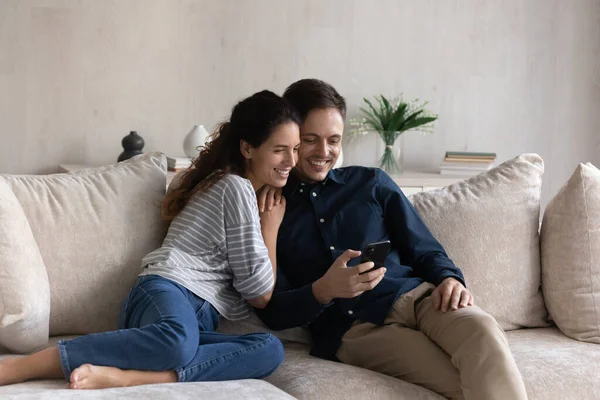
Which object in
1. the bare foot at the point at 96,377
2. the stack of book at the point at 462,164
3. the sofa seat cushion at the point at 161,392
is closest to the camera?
the sofa seat cushion at the point at 161,392

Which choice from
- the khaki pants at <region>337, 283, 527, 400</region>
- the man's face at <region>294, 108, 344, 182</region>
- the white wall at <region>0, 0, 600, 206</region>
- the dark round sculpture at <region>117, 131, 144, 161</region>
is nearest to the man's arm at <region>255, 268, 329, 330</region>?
the khaki pants at <region>337, 283, 527, 400</region>

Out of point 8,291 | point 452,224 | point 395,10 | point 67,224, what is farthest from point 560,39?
point 8,291

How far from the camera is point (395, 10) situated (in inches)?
167

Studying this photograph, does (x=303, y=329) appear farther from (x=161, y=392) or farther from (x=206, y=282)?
(x=161, y=392)

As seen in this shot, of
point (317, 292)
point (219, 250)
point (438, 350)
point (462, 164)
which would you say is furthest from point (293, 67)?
point (438, 350)

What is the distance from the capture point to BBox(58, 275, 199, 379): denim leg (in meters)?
1.96

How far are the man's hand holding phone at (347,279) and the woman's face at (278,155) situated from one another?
33 centimetres

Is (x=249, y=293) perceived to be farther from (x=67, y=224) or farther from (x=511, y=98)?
(x=511, y=98)

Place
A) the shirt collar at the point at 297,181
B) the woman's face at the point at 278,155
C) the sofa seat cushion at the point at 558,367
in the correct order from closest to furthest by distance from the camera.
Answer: the sofa seat cushion at the point at 558,367
the woman's face at the point at 278,155
the shirt collar at the point at 297,181

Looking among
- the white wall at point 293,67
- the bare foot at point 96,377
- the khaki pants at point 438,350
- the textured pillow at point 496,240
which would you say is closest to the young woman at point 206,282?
the bare foot at point 96,377

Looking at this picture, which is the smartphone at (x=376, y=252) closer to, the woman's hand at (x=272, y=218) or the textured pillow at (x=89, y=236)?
the woman's hand at (x=272, y=218)

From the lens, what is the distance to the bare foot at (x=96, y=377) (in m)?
1.89

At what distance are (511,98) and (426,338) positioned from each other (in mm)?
2541

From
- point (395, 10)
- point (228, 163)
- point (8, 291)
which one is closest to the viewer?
point (8, 291)
